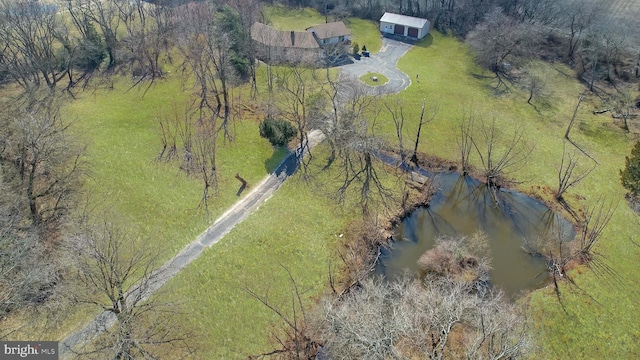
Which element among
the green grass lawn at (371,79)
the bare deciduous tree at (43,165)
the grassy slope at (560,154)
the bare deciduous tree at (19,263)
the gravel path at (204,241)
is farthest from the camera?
the green grass lawn at (371,79)

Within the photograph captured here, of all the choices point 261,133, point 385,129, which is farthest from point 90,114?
point 385,129

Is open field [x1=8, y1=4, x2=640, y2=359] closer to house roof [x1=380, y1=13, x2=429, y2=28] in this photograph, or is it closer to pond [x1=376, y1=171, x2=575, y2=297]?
pond [x1=376, y1=171, x2=575, y2=297]

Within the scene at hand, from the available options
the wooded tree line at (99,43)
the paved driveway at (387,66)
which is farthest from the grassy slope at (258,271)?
the paved driveway at (387,66)

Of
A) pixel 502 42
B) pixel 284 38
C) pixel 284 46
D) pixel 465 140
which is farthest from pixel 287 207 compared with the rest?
pixel 502 42

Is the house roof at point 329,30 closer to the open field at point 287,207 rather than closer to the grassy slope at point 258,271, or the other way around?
the open field at point 287,207

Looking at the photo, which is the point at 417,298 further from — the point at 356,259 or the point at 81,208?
the point at 81,208
